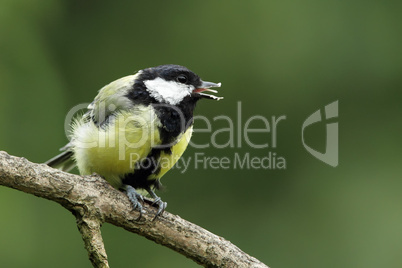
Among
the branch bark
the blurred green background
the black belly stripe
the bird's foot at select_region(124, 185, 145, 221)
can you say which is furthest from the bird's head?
the blurred green background

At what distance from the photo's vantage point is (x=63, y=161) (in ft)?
10.8

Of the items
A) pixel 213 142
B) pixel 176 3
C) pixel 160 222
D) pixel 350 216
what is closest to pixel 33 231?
pixel 213 142

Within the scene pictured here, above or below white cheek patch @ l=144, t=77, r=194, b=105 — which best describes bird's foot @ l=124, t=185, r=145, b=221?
below

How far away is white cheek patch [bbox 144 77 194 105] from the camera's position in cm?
290

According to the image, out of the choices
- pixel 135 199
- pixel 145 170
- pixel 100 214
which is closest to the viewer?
pixel 100 214

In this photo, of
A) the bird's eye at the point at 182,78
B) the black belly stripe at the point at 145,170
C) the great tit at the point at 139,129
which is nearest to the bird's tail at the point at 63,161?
the great tit at the point at 139,129

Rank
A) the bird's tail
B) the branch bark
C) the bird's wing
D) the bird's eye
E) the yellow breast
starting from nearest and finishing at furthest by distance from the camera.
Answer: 1. the branch bark
2. the yellow breast
3. the bird's wing
4. the bird's eye
5. the bird's tail

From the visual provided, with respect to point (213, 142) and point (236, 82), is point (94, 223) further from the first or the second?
point (236, 82)
